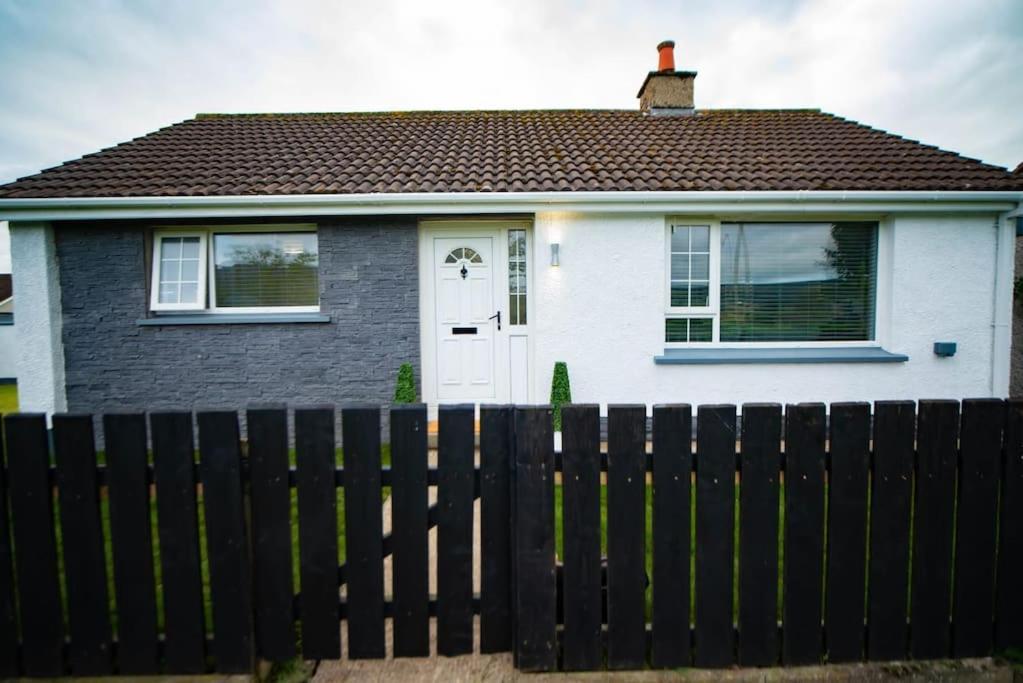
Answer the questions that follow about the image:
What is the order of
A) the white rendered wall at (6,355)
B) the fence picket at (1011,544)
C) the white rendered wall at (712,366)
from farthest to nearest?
the white rendered wall at (6,355) → the white rendered wall at (712,366) → the fence picket at (1011,544)

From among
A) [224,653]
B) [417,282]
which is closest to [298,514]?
[224,653]

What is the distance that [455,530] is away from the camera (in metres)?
1.97

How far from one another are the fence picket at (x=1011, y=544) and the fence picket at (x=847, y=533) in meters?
0.61

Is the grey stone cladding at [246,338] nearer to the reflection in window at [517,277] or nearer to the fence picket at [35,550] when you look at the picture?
the reflection in window at [517,277]

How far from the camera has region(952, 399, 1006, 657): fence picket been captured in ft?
6.45

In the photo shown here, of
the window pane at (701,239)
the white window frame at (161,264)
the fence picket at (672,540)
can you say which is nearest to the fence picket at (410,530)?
the fence picket at (672,540)

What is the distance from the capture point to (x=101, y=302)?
600 centimetres

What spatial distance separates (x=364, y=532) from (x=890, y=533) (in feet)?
7.44

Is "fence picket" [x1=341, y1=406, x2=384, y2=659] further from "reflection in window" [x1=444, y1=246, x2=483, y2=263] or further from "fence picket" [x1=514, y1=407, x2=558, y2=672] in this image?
"reflection in window" [x1=444, y1=246, x2=483, y2=263]

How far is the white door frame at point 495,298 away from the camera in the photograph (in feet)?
20.6

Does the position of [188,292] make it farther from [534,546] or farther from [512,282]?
[534,546]

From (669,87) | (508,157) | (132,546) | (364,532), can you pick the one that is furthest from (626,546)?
(669,87)

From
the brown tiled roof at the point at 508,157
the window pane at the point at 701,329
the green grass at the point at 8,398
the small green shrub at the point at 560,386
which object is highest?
the brown tiled roof at the point at 508,157

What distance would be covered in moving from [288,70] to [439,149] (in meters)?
7.47
